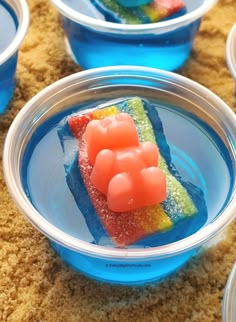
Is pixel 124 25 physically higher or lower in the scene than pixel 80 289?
higher

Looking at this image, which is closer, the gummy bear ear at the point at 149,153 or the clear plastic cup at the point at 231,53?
the gummy bear ear at the point at 149,153

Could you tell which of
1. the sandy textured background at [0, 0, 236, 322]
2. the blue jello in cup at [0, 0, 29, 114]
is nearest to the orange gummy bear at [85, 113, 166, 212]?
the sandy textured background at [0, 0, 236, 322]

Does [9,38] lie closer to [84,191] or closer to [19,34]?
[19,34]

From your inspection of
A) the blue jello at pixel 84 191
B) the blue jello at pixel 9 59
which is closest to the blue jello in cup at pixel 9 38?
the blue jello at pixel 9 59

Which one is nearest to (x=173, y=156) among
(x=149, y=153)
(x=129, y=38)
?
(x=149, y=153)

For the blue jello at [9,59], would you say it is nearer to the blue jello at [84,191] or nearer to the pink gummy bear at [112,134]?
the blue jello at [84,191]

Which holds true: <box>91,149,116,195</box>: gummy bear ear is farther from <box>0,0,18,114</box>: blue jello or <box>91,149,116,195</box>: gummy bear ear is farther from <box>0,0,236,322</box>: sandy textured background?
<box>0,0,18,114</box>: blue jello

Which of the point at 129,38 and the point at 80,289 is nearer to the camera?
the point at 80,289

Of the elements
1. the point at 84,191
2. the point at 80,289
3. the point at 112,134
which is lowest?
the point at 80,289
